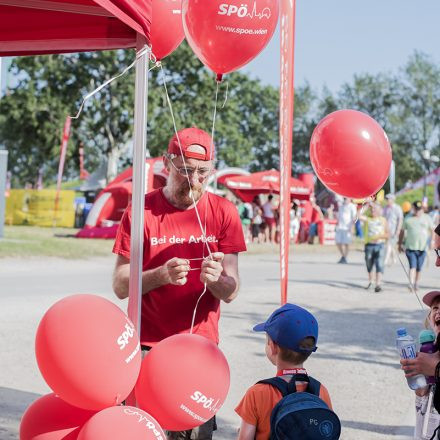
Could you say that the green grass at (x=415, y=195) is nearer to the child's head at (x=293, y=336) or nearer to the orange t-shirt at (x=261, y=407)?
the child's head at (x=293, y=336)

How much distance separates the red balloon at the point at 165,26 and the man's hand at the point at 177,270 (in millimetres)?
1154

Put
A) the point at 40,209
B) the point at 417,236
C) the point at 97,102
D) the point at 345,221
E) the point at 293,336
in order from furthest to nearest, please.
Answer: the point at 97,102
the point at 40,209
the point at 345,221
the point at 417,236
the point at 293,336

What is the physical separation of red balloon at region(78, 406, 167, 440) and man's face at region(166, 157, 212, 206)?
A: 115 cm

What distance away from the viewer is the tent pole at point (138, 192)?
11.3 ft

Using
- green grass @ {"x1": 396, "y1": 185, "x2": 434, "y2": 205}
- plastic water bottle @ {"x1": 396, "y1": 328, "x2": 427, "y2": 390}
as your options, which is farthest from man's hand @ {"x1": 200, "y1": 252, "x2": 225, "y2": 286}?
green grass @ {"x1": 396, "y1": 185, "x2": 434, "y2": 205}

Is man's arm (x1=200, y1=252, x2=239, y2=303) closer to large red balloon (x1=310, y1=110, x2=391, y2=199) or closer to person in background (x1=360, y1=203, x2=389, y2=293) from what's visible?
large red balloon (x1=310, y1=110, x2=391, y2=199)

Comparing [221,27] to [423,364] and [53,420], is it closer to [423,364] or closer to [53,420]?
[423,364]

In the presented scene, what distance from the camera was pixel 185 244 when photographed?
11.8ft

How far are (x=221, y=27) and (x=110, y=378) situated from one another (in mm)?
1669

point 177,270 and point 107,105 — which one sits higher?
point 107,105

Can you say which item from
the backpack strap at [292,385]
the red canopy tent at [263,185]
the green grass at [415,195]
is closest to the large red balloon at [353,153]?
the backpack strap at [292,385]

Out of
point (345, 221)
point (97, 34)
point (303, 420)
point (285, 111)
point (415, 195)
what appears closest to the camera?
point (303, 420)

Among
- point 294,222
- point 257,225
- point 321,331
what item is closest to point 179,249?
Result: point 321,331

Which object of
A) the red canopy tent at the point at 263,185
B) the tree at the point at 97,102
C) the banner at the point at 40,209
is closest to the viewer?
the red canopy tent at the point at 263,185
